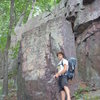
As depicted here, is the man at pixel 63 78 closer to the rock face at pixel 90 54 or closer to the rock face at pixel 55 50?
the rock face at pixel 55 50

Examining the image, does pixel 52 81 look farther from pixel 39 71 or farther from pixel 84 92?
pixel 84 92

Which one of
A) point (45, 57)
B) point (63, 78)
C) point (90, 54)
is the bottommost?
→ point (63, 78)

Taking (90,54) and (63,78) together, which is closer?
(63,78)

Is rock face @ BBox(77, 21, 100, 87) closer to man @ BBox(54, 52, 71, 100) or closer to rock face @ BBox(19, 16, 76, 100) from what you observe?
rock face @ BBox(19, 16, 76, 100)

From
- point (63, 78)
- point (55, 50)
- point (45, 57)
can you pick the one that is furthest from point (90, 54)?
point (63, 78)

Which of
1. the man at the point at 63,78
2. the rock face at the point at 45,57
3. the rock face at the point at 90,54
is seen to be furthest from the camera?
the rock face at the point at 90,54

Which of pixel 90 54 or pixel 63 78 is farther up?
pixel 90 54

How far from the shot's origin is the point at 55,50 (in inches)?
308

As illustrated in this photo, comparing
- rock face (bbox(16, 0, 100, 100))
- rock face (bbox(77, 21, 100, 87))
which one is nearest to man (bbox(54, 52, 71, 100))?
rock face (bbox(16, 0, 100, 100))

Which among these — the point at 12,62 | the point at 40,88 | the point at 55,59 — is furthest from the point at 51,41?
the point at 12,62

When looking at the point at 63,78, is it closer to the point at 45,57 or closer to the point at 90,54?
the point at 45,57

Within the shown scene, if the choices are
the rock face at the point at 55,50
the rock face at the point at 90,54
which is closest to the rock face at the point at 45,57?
the rock face at the point at 55,50

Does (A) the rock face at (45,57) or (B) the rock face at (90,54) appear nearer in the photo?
(A) the rock face at (45,57)

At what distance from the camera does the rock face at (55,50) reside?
7652mm
